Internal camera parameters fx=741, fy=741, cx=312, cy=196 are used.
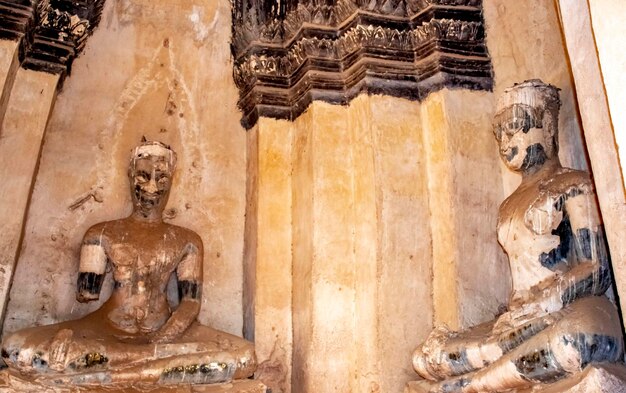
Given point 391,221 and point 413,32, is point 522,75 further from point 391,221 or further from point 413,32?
point 391,221

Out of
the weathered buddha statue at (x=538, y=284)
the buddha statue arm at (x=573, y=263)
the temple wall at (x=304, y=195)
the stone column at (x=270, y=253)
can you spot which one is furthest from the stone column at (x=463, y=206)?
the stone column at (x=270, y=253)

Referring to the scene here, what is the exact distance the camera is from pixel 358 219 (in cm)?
501

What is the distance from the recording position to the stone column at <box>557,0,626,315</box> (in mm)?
2586

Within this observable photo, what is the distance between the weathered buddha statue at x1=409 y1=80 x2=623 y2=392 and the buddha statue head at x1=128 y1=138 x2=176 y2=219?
7.47 feet

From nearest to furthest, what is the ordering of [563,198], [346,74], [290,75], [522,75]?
[563,198]
[522,75]
[346,74]
[290,75]

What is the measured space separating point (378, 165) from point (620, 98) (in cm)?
249

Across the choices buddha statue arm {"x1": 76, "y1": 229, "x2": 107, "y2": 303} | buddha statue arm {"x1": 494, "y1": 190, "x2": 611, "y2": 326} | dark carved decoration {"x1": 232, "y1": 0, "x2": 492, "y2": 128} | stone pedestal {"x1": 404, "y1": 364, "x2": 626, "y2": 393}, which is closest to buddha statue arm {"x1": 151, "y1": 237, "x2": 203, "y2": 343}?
buddha statue arm {"x1": 76, "y1": 229, "x2": 107, "y2": 303}

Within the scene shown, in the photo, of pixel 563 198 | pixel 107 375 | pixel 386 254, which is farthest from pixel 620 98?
pixel 107 375

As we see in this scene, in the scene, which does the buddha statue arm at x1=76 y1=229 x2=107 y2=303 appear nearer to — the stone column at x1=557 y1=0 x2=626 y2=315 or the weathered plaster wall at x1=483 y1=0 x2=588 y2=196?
the weathered plaster wall at x1=483 y1=0 x2=588 y2=196

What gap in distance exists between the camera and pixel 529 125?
434 centimetres

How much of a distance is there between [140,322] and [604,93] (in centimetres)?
338

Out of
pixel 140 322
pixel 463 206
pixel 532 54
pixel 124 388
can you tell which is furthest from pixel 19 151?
pixel 532 54

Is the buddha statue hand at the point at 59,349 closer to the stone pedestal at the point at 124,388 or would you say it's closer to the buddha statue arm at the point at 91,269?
the stone pedestal at the point at 124,388

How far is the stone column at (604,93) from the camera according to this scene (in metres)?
2.59
